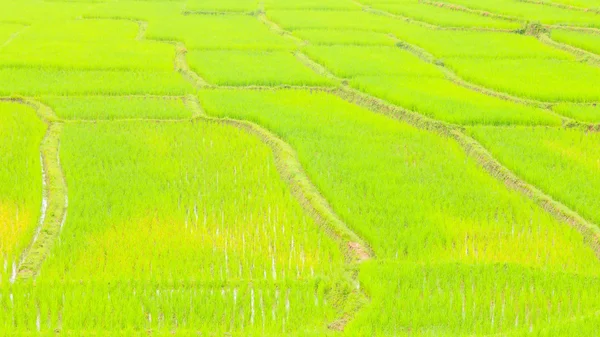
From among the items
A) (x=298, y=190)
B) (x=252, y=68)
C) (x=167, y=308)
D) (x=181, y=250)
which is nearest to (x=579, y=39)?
(x=252, y=68)

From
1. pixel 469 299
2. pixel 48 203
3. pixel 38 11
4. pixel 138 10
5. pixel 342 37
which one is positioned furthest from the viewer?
pixel 138 10

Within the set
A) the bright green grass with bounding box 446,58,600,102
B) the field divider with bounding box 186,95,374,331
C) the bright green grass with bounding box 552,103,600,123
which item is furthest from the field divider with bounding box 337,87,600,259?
the bright green grass with bounding box 446,58,600,102

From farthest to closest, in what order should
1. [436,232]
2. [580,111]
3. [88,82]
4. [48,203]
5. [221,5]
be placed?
1. [221,5]
2. [88,82]
3. [580,111]
4. [48,203]
5. [436,232]

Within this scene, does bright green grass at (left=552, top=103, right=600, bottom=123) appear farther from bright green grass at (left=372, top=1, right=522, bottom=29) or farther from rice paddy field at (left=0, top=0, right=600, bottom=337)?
bright green grass at (left=372, top=1, right=522, bottom=29)

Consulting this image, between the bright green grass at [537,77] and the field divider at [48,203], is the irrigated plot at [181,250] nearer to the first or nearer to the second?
the field divider at [48,203]

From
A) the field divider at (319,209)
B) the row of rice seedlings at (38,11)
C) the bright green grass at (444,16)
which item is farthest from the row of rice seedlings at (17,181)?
the bright green grass at (444,16)

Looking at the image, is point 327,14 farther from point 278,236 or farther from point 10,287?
point 10,287

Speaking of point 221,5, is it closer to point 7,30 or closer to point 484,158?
point 7,30
